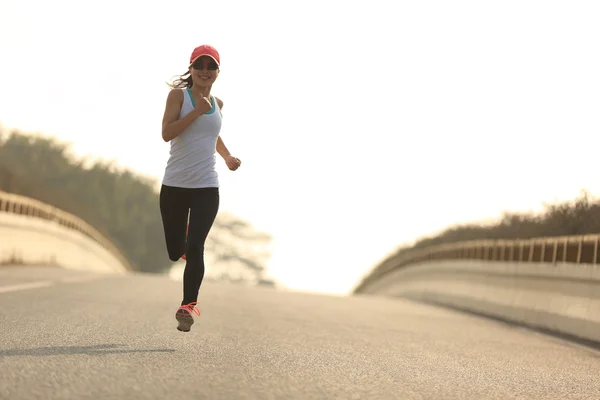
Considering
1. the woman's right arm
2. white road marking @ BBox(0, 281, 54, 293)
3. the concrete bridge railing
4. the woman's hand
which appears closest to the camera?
the woman's right arm

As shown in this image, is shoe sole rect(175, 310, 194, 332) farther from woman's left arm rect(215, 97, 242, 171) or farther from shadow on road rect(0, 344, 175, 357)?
woman's left arm rect(215, 97, 242, 171)

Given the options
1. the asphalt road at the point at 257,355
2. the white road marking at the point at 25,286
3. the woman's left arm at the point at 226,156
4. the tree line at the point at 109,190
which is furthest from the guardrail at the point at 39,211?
the tree line at the point at 109,190

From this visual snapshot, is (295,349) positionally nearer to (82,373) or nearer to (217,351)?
(217,351)

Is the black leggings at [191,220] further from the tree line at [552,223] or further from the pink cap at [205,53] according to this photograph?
the tree line at [552,223]

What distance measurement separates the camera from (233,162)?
9125 mm

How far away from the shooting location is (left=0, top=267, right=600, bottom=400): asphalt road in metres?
6.33

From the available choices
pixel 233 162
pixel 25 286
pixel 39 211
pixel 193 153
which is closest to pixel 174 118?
pixel 193 153

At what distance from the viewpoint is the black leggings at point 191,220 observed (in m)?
8.70

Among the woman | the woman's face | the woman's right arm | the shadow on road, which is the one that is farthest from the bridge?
the woman's face

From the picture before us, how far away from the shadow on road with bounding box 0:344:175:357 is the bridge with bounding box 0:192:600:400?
0.01 metres

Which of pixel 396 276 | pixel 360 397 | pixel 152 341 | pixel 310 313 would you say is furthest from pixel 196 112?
pixel 396 276

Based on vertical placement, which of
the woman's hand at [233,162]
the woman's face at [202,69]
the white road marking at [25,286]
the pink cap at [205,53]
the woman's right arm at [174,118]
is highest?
the pink cap at [205,53]

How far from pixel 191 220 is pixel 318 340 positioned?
184 cm

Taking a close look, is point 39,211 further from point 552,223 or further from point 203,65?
point 203,65
